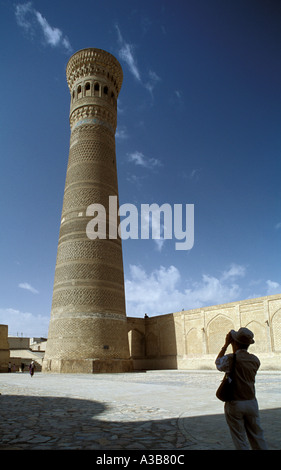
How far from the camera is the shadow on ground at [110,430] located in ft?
9.90

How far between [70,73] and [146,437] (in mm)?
20251

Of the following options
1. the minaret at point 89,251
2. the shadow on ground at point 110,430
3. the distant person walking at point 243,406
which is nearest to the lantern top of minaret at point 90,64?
the minaret at point 89,251

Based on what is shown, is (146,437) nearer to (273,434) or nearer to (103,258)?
(273,434)

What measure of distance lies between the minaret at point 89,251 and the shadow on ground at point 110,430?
10.9 meters

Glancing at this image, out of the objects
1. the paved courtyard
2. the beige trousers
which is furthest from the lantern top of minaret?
the beige trousers

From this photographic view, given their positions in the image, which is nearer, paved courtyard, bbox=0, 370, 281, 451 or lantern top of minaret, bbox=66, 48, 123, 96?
paved courtyard, bbox=0, 370, 281, 451

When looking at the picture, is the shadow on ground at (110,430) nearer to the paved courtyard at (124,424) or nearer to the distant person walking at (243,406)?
the paved courtyard at (124,424)

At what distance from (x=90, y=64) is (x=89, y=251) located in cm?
1015

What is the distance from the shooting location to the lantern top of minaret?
19.3 m

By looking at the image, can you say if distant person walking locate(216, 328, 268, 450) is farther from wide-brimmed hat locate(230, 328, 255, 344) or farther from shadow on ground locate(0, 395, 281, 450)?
shadow on ground locate(0, 395, 281, 450)

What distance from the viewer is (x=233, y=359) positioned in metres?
2.42

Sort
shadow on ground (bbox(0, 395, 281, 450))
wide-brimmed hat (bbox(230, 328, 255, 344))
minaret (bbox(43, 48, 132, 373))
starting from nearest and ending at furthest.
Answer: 1. wide-brimmed hat (bbox(230, 328, 255, 344))
2. shadow on ground (bbox(0, 395, 281, 450))
3. minaret (bbox(43, 48, 132, 373))

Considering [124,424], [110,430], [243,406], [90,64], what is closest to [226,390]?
[243,406]
